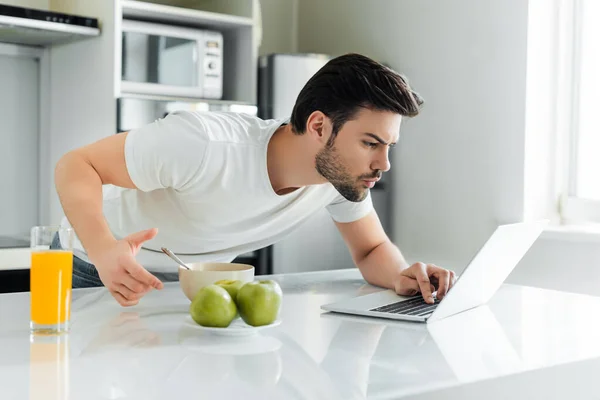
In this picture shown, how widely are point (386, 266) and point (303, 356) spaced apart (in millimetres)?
687

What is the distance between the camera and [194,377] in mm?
839

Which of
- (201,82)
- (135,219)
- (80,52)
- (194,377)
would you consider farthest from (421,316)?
(80,52)

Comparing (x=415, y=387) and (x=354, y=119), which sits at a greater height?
(x=354, y=119)

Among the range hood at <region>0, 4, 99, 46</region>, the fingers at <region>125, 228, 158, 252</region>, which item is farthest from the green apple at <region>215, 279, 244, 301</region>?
the range hood at <region>0, 4, 99, 46</region>

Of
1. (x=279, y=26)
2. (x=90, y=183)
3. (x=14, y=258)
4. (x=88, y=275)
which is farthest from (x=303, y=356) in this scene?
(x=279, y=26)

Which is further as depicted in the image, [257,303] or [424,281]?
[424,281]

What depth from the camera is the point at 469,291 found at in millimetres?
1311

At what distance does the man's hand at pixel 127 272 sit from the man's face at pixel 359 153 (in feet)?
1.90

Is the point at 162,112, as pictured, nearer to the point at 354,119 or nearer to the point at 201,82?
the point at 201,82

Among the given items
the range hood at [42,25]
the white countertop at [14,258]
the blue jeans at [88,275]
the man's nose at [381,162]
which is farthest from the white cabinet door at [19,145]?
the man's nose at [381,162]

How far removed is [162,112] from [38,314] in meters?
1.85

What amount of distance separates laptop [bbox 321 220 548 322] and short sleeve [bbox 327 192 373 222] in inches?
14.2

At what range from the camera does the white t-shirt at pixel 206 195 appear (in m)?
1.54

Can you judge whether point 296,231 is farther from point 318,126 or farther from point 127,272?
point 127,272
